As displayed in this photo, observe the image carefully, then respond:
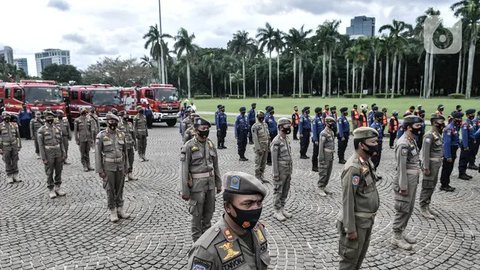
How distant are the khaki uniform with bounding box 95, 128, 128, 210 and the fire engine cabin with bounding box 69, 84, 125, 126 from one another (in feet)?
51.1

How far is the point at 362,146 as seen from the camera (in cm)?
385

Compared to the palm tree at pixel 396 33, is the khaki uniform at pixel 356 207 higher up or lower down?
lower down

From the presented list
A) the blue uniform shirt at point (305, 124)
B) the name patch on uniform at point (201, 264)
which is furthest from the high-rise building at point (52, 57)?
the name patch on uniform at point (201, 264)

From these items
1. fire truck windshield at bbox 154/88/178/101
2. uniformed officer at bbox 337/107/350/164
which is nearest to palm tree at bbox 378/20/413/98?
fire truck windshield at bbox 154/88/178/101

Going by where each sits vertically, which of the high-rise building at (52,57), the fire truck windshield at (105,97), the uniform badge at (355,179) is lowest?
the uniform badge at (355,179)

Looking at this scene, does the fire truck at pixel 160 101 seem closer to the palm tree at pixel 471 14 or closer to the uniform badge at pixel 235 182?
the uniform badge at pixel 235 182

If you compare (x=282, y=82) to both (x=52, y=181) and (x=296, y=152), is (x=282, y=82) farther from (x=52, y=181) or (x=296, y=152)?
(x=52, y=181)

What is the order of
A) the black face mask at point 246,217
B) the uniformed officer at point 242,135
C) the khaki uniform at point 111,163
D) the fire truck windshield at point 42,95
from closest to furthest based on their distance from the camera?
the black face mask at point 246,217 → the khaki uniform at point 111,163 → the uniformed officer at point 242,135 → the fire truck windshield at point 42,95

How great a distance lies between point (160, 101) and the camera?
2248 centimetres

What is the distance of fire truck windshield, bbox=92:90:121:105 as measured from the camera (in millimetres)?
21281

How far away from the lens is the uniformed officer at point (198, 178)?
4.94m

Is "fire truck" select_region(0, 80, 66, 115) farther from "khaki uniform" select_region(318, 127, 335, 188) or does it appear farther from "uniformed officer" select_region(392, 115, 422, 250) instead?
"uniformed officer" select_region(392, 115, 422, 250)

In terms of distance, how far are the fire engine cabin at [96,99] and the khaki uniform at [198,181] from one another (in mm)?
17587

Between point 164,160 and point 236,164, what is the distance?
266 cm
